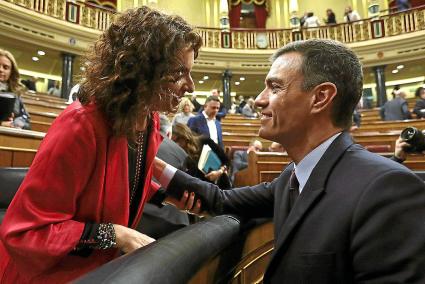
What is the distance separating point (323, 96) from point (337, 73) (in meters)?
0.06

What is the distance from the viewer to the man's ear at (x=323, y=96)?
33.8 inches

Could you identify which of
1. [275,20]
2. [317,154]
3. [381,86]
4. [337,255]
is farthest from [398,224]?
[275,20]

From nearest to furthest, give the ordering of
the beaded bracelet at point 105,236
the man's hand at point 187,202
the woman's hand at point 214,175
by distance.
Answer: the beaded bracelet at point 105,236, the man's hand at point 187,202, the woman's hand at point 214,175

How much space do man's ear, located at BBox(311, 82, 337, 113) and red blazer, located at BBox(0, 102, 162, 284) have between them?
45 centimetres

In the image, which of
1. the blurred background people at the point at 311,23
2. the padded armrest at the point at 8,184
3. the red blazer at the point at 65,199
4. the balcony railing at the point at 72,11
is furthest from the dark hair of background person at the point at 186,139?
the blurred background people at the point at 311,23

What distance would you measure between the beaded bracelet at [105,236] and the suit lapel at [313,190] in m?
0.32

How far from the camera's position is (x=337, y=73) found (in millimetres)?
863

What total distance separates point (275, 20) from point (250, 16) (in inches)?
34.3

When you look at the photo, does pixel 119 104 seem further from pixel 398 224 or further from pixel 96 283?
pixel 398 224

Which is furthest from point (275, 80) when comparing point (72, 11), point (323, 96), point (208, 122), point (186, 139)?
point (72, 11)

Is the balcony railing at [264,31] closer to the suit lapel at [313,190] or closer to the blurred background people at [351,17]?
the blurred background people at [351,17]

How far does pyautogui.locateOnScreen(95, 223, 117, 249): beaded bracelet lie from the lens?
0.71 metres

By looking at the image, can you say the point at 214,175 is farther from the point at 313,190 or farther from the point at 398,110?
the point at 398,110

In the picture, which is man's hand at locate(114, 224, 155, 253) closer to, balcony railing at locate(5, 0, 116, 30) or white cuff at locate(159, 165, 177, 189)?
white cuff at locate(159, 165, 177, 189)
